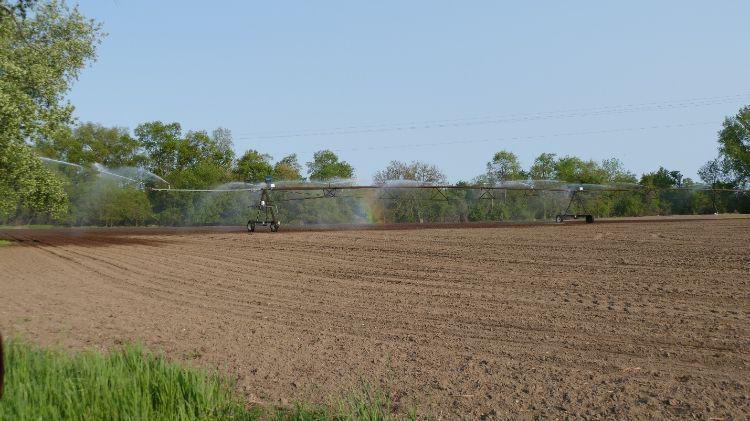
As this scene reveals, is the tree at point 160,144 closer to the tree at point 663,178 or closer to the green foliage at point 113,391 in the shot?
the tree at point 663,178

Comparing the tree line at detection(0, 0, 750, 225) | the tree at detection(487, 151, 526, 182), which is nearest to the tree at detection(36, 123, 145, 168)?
the tree line at detection(0, 0, 750, 225)

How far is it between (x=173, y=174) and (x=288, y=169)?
1600cm

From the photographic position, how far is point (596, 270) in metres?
16.4

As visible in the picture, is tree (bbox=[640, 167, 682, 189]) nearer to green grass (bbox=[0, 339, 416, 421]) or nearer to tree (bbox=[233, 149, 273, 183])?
tree (bbox=[233, 149, 273, 183])

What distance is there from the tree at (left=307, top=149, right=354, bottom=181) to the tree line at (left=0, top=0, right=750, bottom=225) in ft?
0.47

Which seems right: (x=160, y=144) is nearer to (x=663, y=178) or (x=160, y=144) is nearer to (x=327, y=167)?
(x=327, y=167)

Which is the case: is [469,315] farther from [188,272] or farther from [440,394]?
[188,272]

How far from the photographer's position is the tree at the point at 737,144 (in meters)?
91.4

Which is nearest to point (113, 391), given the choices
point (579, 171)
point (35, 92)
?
point (35, 92)

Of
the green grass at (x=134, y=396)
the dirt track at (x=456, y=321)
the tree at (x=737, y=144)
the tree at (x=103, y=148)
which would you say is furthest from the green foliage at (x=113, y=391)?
the tree at (x=737, y=144)

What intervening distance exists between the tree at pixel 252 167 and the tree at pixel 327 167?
6.24 metres

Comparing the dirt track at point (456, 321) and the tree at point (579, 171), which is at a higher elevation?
the tree at point (579, 171)

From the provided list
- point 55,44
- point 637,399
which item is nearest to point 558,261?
point 637,399

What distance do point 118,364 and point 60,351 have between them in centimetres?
169
